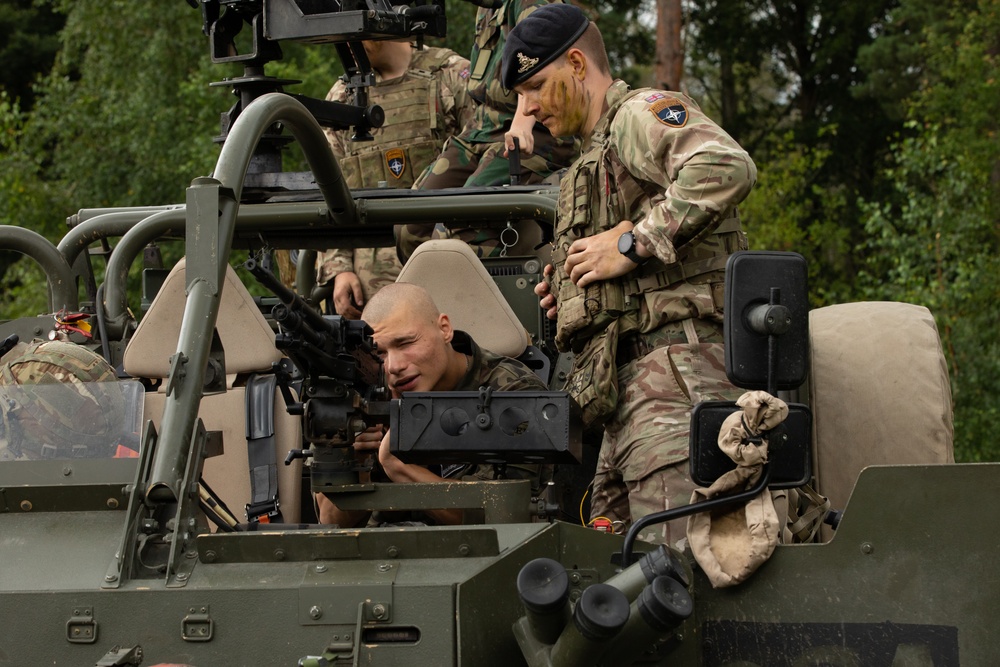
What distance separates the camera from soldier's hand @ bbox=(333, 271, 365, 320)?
21.2 ft

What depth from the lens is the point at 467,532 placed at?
321 centimetres

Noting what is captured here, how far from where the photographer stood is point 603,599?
2914 mm

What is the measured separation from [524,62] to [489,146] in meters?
2.28

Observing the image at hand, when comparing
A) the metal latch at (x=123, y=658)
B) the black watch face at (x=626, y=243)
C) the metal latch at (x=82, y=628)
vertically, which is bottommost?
the metal latch at (x=123, y=658)

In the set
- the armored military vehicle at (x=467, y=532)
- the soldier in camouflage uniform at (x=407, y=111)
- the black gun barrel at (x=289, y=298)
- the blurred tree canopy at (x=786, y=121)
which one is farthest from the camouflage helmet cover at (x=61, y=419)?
the blurred tree canopy at (x=786, y=121)

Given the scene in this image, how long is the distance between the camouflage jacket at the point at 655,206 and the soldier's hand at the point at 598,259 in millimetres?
51

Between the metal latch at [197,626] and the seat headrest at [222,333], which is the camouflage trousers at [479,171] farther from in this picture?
the metal latch at [197,626]

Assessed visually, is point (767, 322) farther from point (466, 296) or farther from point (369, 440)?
point (466, 296)

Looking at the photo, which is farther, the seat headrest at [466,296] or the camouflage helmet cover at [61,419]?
the seat headrest at [466,296]

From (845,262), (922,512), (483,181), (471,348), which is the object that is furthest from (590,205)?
(845,262)

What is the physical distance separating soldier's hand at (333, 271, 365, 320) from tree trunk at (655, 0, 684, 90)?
10.6 metres

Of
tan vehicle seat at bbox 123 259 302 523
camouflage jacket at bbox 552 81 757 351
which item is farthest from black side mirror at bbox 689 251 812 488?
tan vehicle seat at bbox 123 259 302 523

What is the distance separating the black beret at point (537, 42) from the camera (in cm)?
445

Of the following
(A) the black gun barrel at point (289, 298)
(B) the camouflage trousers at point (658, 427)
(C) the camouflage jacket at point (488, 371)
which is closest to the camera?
(A) the black gun barrel at point (289, 298)
